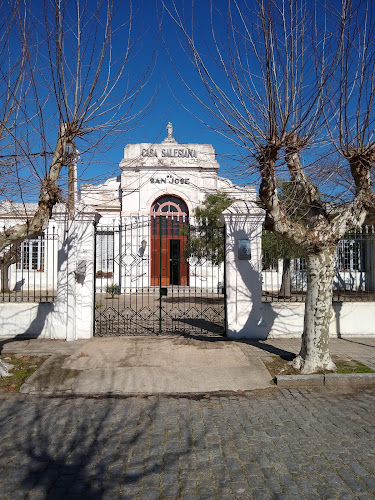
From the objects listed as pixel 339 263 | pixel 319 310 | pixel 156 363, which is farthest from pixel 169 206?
pixel 319 310

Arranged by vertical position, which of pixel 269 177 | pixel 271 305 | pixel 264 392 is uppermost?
pixel 269 177

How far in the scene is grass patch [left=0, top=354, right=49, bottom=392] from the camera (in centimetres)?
563

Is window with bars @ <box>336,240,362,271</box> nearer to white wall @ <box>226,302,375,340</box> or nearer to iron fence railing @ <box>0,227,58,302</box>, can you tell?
white wall @ <box>226,302,375,340</box>

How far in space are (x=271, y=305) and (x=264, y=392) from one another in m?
2.91

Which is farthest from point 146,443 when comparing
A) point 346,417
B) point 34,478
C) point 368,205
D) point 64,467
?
point 368,205

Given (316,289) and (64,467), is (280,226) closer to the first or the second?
(316,289)

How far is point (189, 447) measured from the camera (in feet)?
12.3

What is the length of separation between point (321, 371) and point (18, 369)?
481 centimetres

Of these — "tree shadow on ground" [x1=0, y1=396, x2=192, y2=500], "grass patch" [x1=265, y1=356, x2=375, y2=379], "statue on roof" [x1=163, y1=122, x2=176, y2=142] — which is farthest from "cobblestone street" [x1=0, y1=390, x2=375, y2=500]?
"statue on roof" [x1=163, y1=122, x2=176, y2=142]

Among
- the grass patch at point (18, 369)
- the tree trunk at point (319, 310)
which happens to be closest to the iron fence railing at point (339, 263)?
the tree trunk at point (319, 310)

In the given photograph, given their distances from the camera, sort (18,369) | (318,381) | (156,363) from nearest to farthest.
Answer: (318,381), (18,369), (156,363)

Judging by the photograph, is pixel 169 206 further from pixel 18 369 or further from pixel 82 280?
pixel 18 369

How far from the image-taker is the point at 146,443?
151 inches

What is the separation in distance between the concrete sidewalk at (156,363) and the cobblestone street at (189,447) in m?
0.39
